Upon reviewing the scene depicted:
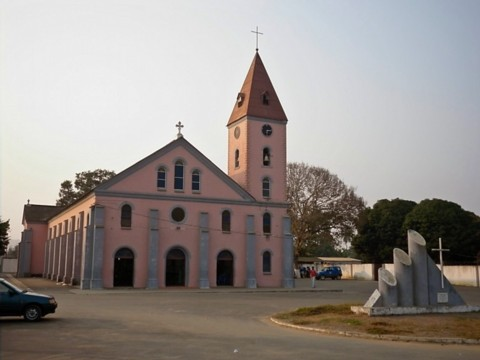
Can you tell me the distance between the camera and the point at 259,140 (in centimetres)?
4534

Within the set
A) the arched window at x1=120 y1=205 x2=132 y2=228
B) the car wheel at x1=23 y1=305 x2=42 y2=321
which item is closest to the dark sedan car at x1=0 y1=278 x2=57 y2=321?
the car wheel at x1=23 y1=305 x2=42 y2=321

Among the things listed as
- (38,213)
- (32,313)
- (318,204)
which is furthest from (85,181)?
(32,313)

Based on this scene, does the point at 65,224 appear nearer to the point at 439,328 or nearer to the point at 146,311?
the point at 146,311

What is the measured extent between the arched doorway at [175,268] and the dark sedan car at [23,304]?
22550mm

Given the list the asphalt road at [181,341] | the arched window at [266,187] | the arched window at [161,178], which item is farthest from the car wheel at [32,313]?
the arched window at [266,187]

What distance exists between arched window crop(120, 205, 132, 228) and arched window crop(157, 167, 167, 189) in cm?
292

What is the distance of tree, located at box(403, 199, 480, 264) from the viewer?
57875 millimetres

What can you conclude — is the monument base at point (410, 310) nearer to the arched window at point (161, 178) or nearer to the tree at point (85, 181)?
the arched window at point (161, 178)

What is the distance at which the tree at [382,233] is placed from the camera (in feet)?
216

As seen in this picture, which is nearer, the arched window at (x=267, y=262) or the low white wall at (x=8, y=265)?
the arched window at (x=267, y=262)

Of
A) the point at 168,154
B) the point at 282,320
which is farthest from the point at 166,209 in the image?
the point at 282,320

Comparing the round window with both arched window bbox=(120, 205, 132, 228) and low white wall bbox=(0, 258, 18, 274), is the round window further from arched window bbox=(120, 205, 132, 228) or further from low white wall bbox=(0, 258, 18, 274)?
low white wall bbox=(0, 258, 18, 274)

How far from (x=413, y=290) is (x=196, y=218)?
2405 centimetres

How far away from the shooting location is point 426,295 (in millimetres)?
18484
